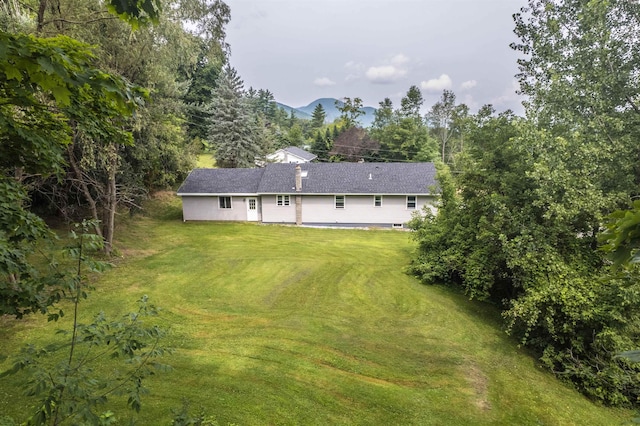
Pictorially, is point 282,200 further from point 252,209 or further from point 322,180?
point 322,180

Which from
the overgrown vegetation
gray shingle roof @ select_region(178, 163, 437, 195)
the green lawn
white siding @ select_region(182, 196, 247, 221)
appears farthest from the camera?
white siding @ select_region(182, 196, 247, 221)

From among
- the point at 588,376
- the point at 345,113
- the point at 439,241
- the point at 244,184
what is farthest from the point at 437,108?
the point at 588,376

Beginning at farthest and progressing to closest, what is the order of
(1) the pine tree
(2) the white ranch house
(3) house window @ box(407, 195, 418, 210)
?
1. (1) the pine tree
2. (2) the white ranch house
3. (3) house window @ box(407, 195, 418, 210)

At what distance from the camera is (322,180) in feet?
82.7

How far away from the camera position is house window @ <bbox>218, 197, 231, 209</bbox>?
2452 cm

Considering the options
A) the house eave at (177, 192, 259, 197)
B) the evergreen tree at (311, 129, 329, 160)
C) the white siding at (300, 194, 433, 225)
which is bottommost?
the white siding at (300, 194, 433, 225)

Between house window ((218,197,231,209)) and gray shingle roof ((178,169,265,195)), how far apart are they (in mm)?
560

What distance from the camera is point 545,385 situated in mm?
8391

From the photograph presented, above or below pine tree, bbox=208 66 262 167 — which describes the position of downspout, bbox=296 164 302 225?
below

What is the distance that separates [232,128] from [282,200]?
1449 centimetres

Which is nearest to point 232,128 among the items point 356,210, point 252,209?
point 252,209

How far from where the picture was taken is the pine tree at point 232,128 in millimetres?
35156

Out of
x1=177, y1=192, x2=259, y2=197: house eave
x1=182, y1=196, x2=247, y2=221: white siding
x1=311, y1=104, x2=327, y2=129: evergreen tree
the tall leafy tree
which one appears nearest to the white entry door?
x1=182, y1=196, x2=247, y2=221: white siding

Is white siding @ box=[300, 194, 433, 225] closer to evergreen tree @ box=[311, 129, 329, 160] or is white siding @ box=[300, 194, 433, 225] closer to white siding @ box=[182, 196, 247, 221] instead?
white siding @ box=[182, 196, 247, 221]
